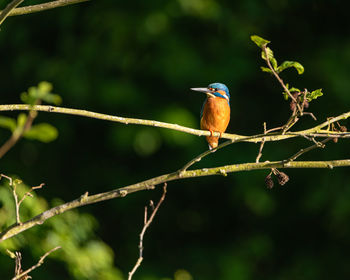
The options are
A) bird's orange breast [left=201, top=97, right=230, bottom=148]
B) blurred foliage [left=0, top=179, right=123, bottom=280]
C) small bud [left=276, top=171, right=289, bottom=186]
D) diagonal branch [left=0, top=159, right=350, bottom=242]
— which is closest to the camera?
diagonal branch [left=0, top=159, right=350, bottom=242]

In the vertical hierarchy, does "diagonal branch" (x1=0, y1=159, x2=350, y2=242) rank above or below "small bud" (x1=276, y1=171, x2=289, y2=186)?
above

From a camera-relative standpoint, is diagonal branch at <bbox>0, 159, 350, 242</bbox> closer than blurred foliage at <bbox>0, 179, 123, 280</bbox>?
Yes

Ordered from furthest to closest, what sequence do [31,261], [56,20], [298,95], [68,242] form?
[56,20] < [31,261] < [68,242] < [298,95]

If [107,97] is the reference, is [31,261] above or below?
below

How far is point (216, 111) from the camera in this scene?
3.42 m

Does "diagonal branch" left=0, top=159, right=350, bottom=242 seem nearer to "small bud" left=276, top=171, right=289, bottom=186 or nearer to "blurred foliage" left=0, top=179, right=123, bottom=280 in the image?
"small bud" left=276, top=171, right=289, bottom=186

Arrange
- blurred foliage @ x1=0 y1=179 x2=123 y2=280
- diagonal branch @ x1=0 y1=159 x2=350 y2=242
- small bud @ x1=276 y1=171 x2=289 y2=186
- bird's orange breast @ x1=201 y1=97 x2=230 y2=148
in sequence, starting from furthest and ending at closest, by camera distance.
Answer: bird's orange breast @ x1=201 y1=97 x2=230 y2=148 → blurred foliage @ x1=0 y1=179 x2=123 y2=280 → small bud @ x1=276 y1=171 x2=289 y2=186 → diagonal branch @ x1=0 y1=159 x2=350 y2=242

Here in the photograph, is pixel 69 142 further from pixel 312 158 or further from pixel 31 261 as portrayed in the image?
pixel 312 158

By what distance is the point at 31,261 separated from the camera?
4.41m

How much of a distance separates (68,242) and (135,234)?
296 centimetres

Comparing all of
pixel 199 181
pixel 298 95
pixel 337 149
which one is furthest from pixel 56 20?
pixel 298 95

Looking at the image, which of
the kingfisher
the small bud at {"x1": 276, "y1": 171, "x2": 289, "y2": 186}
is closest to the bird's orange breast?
the kingfisher

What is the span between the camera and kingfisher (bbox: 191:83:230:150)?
341 cm

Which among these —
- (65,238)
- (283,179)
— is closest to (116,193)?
(283,179)
